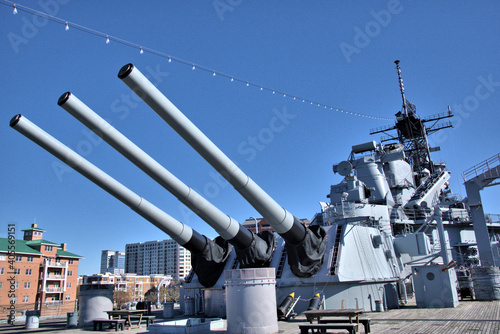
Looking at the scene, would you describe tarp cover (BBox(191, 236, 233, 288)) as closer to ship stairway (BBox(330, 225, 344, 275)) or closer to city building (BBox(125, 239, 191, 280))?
ship stairway (BBox(330, 225, 344, 275))

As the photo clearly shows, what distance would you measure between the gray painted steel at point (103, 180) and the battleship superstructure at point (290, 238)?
2cm

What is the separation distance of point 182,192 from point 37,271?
32081mm

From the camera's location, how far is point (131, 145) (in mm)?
7883

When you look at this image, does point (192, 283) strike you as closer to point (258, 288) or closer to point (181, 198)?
point (181, 198)

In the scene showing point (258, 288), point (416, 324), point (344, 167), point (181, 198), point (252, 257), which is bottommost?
point (416, 324)

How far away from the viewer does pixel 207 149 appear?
288 inches

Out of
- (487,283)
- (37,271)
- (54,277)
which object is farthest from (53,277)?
(487,283)

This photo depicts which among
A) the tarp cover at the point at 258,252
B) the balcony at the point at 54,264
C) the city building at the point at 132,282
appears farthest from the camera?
the city building at the point at 132,282

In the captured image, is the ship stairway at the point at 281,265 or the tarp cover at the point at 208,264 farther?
A: the tarp cover at the point at 208,264

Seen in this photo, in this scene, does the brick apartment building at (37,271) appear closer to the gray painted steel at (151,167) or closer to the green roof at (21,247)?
the green roof at (21,247)

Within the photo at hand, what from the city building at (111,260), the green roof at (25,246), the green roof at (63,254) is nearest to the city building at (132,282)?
the green roof at (63,254)

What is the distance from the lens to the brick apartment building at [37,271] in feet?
98.6

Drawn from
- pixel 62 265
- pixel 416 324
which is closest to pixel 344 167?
pixel 416 324

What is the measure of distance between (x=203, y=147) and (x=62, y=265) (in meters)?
38.7
